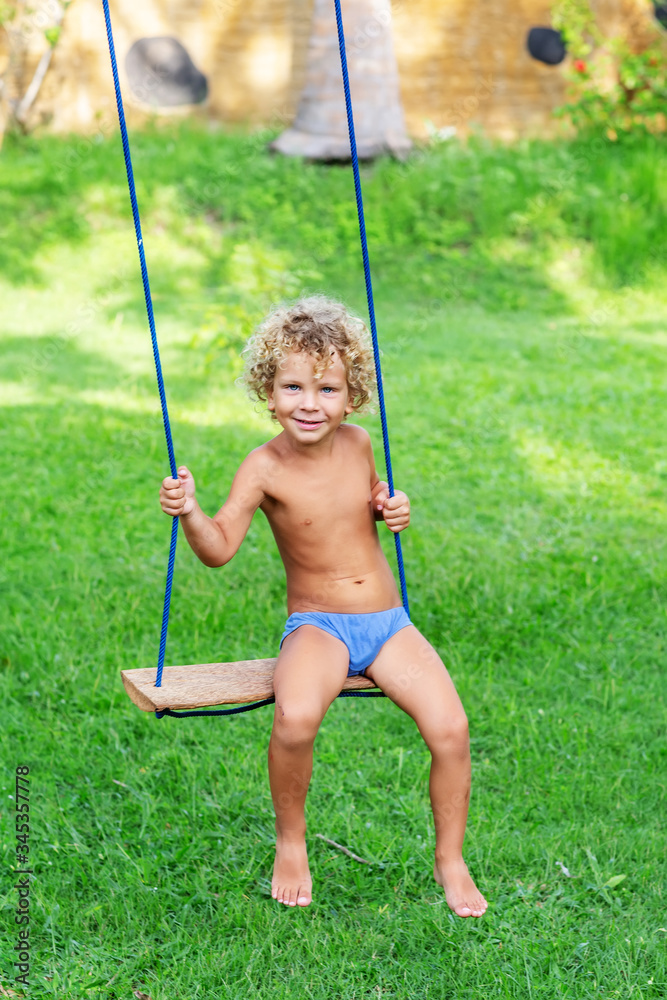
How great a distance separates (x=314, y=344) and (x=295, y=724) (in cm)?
93

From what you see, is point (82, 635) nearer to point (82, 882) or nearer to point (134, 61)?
point (82, 882)

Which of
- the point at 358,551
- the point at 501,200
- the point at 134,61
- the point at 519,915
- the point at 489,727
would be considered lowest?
the point at 519,915

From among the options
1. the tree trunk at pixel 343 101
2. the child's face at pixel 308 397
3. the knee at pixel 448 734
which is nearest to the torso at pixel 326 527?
the child's face at pixel 308 397

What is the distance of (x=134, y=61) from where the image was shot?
998 cm

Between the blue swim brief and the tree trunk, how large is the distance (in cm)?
710

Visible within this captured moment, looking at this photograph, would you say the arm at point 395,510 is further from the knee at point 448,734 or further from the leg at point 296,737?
the knee at point 448,734

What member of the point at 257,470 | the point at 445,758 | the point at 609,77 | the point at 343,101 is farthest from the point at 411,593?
the point at 609,77

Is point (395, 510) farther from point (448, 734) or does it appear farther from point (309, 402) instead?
point (448, 734)

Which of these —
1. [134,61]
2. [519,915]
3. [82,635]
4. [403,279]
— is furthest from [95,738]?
[134,61]

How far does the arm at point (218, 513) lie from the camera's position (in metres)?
2.57

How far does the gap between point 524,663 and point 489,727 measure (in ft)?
1.37

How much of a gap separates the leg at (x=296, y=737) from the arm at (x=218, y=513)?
0.98 ft

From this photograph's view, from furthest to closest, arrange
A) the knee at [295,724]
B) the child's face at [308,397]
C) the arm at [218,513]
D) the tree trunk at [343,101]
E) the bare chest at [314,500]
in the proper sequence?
the tree trunk at [343,101] → the bare chest at [314,500] → the child's face at [308,397] → the arm at [218,513] → the knee at [295,724]

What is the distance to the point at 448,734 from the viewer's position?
2.54 meters
